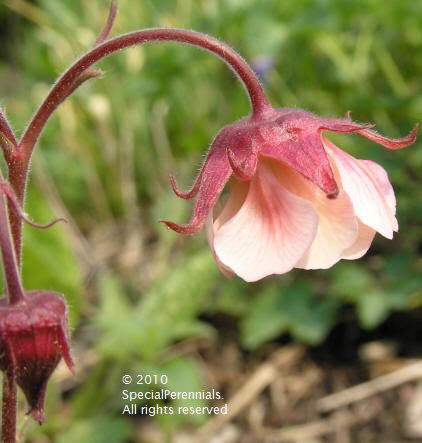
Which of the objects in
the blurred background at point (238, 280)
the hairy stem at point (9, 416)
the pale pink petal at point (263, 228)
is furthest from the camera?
the blurred background at point (238, 280)

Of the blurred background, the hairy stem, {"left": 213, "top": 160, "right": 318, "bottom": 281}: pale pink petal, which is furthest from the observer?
the blurred background

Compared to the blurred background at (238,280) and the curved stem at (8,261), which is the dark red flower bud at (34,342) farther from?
the blurred background at (238,280)

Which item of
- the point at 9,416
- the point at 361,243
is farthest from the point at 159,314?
the point at 361,243

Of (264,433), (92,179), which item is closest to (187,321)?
(264,433)

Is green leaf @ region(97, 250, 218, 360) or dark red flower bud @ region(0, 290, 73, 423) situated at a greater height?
green leaf @ region(97, 250, 218, 360)

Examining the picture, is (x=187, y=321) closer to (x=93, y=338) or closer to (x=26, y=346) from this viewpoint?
(x=93, y=338)

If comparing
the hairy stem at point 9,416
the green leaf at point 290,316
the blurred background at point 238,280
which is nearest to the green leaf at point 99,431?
the blurred background at point 238,280

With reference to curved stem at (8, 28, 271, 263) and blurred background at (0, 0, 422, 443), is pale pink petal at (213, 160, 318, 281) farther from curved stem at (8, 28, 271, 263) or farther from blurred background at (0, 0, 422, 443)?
blurred background at (0, 0, 422, 443)

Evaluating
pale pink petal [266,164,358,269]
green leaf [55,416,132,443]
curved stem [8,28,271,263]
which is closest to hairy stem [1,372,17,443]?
curved stem [8,28,271,263]
